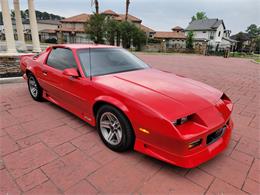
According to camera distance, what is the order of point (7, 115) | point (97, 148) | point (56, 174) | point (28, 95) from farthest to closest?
point (28, 95) → point (7, 115) → point (97, 148) → point (56, 174)

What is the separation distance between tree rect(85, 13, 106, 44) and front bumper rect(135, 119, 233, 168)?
25.8 metres

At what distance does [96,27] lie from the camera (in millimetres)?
25062

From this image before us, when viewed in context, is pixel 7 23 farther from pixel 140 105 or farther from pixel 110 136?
pixel 140 105

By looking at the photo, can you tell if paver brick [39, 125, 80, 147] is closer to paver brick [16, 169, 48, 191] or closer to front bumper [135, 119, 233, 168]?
paver brick [16, 169, 48, 191]

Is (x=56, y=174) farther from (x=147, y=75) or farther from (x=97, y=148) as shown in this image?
(x=147, y=75)

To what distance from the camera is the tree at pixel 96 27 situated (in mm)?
24609

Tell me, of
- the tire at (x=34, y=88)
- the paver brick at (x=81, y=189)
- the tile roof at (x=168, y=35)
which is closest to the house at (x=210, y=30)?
the tile roof at (x=168, y=35)

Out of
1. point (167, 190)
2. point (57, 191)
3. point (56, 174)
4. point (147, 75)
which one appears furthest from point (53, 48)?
point (167, 190)

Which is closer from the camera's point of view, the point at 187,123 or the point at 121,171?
the point at 187,123

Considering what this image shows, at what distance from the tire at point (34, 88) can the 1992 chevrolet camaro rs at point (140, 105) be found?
2.42 feet

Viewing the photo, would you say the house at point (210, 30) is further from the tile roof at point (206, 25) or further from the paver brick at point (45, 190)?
the paver brick at point (45, 190)

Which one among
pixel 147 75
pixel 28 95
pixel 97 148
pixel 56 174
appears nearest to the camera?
pixel 56 174

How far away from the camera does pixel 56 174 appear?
73.4 inches

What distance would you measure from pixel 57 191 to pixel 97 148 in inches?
29.4
